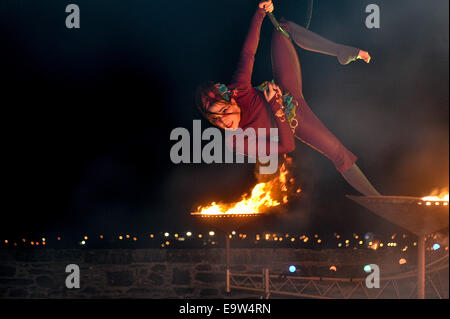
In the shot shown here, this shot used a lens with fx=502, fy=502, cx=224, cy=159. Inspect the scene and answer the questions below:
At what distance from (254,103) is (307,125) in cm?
64

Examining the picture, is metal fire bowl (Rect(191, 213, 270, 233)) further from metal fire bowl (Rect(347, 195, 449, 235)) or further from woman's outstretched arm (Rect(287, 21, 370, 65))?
woman's outstretched arm (Rect(287, 21, 370, 65))

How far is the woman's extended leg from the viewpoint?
5.46 metres

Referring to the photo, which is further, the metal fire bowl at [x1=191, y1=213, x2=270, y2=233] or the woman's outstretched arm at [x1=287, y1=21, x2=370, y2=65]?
the woman's outstretched arm at [x1=287, y1=21, x2=370, y2=65]

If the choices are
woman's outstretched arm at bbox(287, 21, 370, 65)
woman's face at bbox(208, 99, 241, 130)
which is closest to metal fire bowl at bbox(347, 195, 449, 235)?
woman's face at bbox(208, 99, 241, 130)

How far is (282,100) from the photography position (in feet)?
17.9

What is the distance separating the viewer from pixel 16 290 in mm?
5500

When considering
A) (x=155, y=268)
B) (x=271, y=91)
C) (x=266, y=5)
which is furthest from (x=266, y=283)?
(x=266, y=5)

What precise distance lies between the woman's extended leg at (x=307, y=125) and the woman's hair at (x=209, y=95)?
24.8 inches

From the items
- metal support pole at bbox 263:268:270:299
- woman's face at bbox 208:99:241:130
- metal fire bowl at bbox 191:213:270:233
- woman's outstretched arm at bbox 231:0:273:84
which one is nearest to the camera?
metal fire bowl at bbox 191:213:270:233

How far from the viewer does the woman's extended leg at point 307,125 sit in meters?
5.46

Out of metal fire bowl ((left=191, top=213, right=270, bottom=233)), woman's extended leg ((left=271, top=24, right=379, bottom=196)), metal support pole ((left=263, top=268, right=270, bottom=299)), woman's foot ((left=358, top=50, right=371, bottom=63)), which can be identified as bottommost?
metal support pole ((left=263, top=268, right=270, bottom=299))

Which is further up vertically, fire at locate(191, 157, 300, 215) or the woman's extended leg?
the woman's extended leg

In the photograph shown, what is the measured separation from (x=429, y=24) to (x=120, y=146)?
3661 mm
